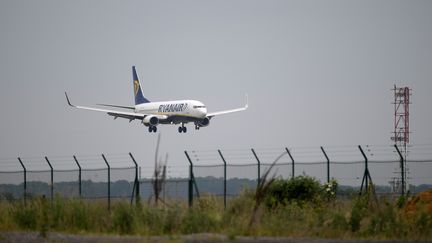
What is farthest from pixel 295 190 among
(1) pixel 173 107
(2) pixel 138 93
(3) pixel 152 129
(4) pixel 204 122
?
(2) pixel 138 93

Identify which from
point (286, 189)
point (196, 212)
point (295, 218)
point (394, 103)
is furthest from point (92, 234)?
point (394, 103)

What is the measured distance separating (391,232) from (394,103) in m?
50.6

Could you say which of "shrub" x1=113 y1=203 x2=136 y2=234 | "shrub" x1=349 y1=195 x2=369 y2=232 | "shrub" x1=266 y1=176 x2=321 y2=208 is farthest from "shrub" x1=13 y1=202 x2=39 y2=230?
"shrub" x1=349 y1=195 x2=369 y2=232

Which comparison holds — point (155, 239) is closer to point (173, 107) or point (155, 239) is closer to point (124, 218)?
point (124, 218)

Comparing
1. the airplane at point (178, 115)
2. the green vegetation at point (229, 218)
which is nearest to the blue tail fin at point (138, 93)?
the airplane at point (178, 115)

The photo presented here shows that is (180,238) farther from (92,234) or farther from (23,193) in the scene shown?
(23,193)

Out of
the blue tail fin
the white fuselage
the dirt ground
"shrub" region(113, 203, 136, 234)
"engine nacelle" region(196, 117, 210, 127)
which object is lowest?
the dirt ground

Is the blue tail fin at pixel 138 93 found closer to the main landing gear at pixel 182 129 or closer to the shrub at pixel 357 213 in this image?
the main landing gear at pixel 182 129

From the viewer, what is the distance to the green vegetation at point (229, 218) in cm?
2184

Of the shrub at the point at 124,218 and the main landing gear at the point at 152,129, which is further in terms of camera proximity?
the main landing gear at the point at 152,129

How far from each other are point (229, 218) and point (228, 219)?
0.06 m

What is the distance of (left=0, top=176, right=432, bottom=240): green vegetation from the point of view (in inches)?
860

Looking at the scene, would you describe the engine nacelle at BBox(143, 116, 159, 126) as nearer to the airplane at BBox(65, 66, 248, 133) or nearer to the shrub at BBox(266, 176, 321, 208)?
the airplane at BBox(65, 66, 248, 133)

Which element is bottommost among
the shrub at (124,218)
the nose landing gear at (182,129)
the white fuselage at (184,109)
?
the shrub at (124,218)
